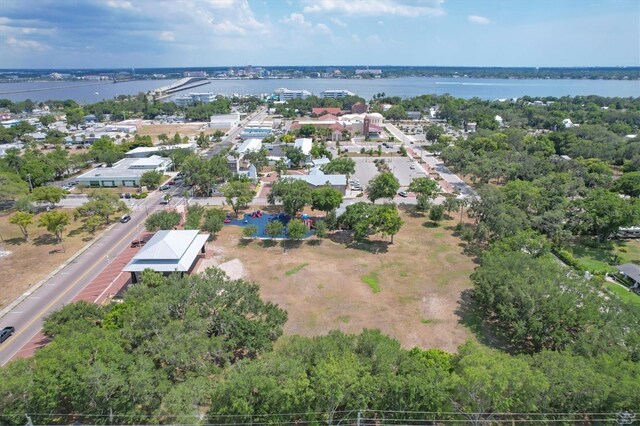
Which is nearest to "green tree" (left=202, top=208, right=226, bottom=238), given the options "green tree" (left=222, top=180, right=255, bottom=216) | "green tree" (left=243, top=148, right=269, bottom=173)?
"green tree" (left=222, top=180, right=255, bottom=216)

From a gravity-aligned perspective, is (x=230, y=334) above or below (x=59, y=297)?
above

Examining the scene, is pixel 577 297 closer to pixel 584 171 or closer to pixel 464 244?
pixel 464 244

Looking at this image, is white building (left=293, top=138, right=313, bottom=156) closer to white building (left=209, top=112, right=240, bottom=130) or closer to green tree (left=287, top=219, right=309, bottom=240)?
green tree (left=287, top=219, right=309, bottom=240)

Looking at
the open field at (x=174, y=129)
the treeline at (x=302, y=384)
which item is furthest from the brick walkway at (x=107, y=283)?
the open field at (x=174, y=129)

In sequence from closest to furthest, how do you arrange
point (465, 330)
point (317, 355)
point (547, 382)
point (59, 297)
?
point (547, 382)
point (317, 355)
point (465, 330)
point (59, 297)

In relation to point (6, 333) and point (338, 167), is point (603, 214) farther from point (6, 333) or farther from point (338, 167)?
point (6, 333)

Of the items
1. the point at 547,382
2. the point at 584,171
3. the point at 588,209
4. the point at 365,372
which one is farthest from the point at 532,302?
the point at 584,171
